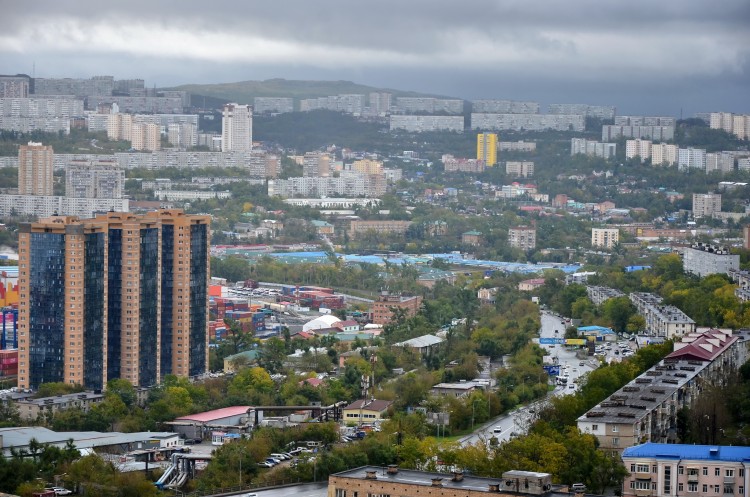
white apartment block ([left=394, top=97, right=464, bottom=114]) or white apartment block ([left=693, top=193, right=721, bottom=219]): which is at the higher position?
white apartment block ([left=394, top=97, right=464, bottom=114])

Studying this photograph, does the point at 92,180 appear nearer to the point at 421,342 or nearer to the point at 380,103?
the point at 421,342

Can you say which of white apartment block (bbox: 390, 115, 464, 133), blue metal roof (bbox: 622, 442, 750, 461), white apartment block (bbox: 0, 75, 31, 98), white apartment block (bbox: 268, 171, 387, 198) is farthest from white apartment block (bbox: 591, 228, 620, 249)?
blue metal roof (bbox: 622, 442, 750, 461)

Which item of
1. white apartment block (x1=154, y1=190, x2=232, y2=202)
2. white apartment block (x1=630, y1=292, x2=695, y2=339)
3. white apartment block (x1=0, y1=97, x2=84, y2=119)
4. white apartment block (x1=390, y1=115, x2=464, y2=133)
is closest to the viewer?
white apartment block (x1=630, y1=292, x2=695, y2=339)

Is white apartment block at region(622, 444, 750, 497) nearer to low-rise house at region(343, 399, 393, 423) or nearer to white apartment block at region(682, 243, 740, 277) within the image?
low-rise house at region(343, 399, 393, 423)

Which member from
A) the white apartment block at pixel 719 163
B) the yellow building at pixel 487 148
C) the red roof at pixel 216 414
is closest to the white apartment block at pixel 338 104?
the yellow building at pixel 487 148

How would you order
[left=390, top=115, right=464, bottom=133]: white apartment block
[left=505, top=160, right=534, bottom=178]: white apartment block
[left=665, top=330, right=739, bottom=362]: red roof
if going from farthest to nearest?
[left=390, top=115, right=464, bottom=133]: white apartment block, [left=505, top=160, right=534, bottom=178]: white apartment block, [left=665, top=330, right=739, bottom=362]: red roof

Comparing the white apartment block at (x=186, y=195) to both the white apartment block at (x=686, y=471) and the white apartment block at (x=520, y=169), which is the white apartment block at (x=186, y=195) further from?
the white apartment block at (x=686, y=471)
